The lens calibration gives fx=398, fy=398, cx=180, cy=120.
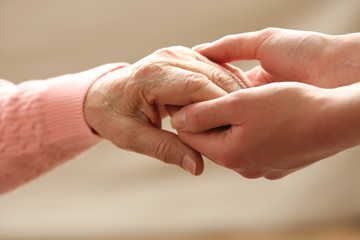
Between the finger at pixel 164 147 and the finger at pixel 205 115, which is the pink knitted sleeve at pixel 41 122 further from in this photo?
the finger at pixel 205 115

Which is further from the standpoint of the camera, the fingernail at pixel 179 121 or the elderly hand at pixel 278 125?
the fingernail at pixel 179 121

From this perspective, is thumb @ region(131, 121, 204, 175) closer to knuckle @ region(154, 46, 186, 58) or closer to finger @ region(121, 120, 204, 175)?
finger @ region(121, 120, 204, 175)

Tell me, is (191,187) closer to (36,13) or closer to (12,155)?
(12,155)

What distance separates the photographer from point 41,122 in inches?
36.8

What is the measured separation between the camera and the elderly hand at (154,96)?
2.54ft

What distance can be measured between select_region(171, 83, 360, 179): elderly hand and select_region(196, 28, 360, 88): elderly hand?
0.19 metres

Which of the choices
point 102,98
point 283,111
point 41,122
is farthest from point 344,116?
point 41,122

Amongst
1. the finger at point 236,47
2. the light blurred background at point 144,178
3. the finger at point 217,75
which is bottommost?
the light blurred background at point 144,178

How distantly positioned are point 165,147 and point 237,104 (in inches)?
7.6

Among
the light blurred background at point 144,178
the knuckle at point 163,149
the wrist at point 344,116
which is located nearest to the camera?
the wrist at point 344,116

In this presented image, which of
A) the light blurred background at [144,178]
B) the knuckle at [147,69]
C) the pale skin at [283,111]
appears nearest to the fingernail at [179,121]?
the pale skin at [283,111]

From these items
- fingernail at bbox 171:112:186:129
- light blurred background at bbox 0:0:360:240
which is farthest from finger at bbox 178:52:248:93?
light blurred background at bbox 0:0:360:240

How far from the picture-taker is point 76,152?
1004 mm

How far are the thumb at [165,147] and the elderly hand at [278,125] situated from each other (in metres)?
0.04
